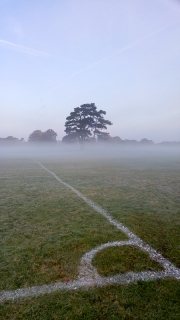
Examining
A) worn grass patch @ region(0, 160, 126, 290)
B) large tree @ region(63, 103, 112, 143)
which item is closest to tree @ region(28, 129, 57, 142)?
large tree @ region(63, 103, 112, 143)

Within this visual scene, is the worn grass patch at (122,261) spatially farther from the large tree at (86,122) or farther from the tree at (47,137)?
the tree at (47,137)

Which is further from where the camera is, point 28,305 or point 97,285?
point 97,285

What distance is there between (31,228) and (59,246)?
3.60 feet

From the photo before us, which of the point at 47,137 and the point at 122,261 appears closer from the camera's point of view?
the point at 122,261

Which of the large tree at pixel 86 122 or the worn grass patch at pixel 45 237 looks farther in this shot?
the large tree at pixel 86 122

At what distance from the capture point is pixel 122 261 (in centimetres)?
322

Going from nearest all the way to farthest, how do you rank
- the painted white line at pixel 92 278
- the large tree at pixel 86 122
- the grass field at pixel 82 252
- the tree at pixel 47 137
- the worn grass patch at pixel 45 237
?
the grass field at pixel 82 252, the painted white line at pixel 92 278, the worn grass patch at pixel 45 237, the large tree at pixel 86 122, the tree at pixel 47 137

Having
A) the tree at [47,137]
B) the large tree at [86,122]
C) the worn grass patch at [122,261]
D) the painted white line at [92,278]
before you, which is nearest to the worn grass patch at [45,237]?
the painted white line at [92,278]

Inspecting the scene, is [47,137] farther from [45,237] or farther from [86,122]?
[45,237]

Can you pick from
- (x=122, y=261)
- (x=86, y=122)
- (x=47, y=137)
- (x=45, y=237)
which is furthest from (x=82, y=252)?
(x=47, y=137)

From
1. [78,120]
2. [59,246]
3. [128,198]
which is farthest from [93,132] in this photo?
[59,246]

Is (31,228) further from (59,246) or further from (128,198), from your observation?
(128,198)

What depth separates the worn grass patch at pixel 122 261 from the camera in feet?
9.85

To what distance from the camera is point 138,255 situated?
341 cm
